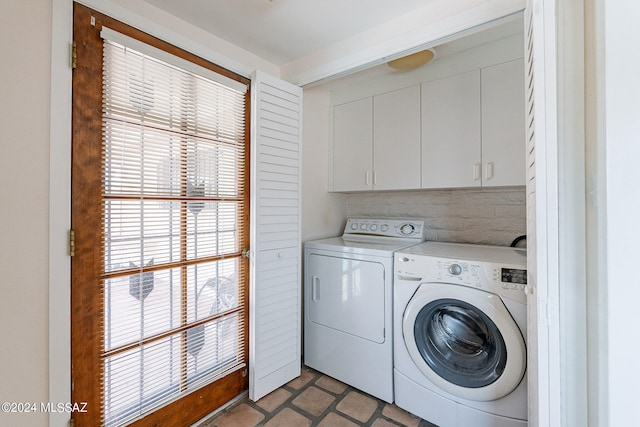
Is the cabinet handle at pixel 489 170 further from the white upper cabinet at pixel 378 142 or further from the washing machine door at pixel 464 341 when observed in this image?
the washing machine door at pixel 464 341

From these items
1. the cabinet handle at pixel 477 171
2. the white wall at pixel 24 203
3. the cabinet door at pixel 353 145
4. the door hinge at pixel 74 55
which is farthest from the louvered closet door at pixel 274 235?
the cabinet handle at pixel 477 171

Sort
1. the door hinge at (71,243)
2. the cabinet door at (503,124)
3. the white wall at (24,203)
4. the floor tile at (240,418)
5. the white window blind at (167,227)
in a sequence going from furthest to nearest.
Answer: the cabinet door at (503,124) < the floor tile at (240,418) < the white window blind at (167,227) < the door hinge at (71,243) < the white wall at (24,203)

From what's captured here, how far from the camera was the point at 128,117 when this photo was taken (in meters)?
1.32

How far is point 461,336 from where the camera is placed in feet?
5.25

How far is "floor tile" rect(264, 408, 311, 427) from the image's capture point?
1.62 meters

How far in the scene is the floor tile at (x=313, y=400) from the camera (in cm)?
175

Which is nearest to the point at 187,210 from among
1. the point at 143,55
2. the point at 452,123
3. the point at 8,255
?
the point at 8,255

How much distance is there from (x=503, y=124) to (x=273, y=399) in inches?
92.7

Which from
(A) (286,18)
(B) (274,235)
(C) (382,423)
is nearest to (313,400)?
(C) (382,423)

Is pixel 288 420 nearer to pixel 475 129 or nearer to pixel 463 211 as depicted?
pixel 463 211

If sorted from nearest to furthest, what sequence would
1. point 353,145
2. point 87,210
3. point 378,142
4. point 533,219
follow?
point 533,219
point 87,210
point 378,142
point 353,145

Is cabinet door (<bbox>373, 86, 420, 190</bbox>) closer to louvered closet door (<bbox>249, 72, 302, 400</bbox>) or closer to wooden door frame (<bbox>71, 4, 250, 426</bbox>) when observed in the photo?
louvered closet door (<bbox>249, 72, 302, 400</bbox>)

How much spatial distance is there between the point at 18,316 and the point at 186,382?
854mm

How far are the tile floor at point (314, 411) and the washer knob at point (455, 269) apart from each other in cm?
93
